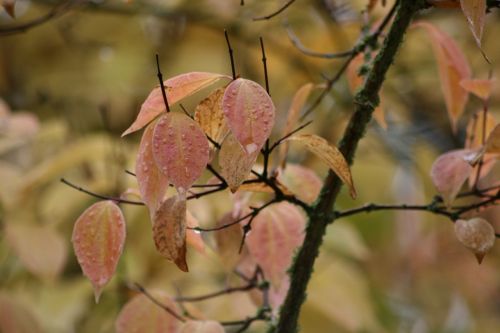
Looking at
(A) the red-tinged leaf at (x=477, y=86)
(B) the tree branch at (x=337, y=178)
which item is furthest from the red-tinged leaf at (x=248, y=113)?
(A) the red-tinged leaf at (x=477, y=86)

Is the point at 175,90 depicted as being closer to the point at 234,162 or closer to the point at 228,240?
the point at 234,162

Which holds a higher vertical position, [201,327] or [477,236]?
[477,236]

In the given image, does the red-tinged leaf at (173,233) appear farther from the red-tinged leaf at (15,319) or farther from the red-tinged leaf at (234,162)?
the red-tinged leaf at (15,319)

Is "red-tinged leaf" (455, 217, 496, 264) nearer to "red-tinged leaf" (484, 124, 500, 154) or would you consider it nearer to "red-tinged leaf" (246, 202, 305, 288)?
"red-tinged leaf" (484, 124, 500, 154)

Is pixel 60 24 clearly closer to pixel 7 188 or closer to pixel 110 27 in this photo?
pixel 110 27

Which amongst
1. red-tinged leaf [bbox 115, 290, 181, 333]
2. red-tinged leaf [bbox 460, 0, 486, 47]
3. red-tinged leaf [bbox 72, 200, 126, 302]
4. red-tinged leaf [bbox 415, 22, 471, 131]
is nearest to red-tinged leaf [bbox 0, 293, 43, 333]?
red-tinged leaf [bbox 115, 290, 181, 333]

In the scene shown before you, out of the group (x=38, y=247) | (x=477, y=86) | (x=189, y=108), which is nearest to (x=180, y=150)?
(x=477, y=86)
